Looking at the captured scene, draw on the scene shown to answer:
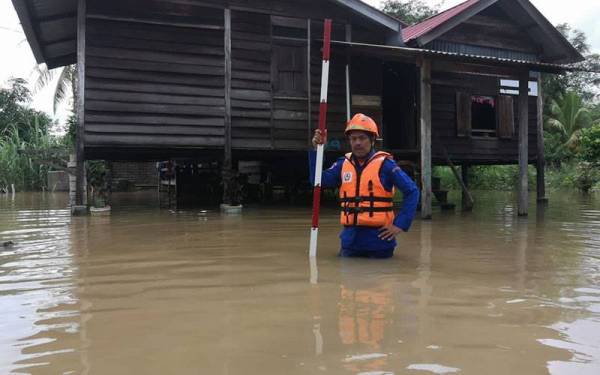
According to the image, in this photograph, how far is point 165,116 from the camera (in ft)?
33.8

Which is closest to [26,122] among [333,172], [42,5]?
[42,5]

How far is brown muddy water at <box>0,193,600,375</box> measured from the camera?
2416 mm

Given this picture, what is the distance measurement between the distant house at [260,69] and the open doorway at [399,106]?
0.09 metres

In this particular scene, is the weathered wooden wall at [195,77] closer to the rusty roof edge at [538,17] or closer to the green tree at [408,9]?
the rusty roof edge at [538,17]

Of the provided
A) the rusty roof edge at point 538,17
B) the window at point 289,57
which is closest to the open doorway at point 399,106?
the rusty roof edge at point 538,17

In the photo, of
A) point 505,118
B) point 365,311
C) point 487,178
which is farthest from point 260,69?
point 487,178

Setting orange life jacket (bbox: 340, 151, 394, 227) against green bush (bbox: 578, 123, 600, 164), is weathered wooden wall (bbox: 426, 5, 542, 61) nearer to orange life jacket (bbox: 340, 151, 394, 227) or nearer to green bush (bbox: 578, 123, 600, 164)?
green bush (bbox: 578, 123, 600, 164)

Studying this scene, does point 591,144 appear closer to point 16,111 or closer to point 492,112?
point 492,112

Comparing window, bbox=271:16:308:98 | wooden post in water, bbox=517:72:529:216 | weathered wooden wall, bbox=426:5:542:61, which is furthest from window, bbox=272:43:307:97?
wooden post in water, bbox=517:72:529:216

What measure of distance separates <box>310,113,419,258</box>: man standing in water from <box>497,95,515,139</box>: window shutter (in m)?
9.46

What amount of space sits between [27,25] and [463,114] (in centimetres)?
945

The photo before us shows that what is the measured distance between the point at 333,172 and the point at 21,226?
533cm

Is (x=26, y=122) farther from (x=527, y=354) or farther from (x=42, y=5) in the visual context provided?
(x=527, y=354)

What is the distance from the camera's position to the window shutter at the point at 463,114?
12.9m
